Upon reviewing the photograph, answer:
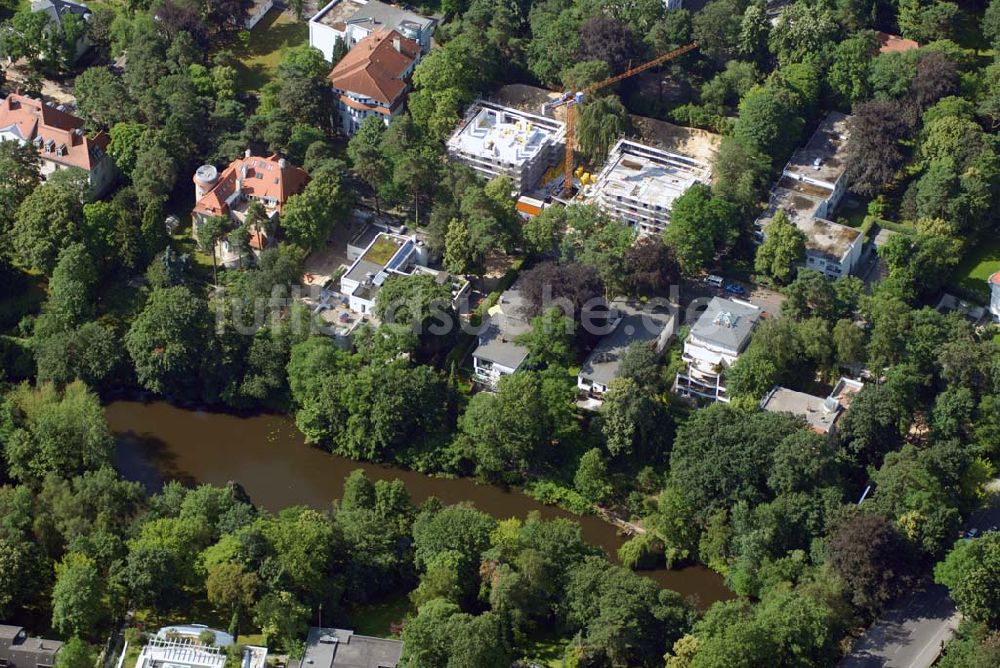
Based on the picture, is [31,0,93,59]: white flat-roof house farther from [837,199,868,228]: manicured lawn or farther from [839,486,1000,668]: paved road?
[839,486,1000,668]: paved road

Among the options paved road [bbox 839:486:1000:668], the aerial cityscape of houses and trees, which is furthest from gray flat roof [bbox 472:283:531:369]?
paved road [bbox 839:486:1000:668]

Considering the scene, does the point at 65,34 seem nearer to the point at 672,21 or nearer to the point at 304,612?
the point at 672,21

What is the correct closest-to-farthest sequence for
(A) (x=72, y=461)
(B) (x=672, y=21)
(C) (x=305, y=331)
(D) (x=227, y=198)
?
(A) (x=72, y=461) < (C) (x=305, y=331) < (D) (x=227, y=198) < (B) (x=672, y=21)

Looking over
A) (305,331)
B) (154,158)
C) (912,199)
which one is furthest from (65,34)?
(912,199)

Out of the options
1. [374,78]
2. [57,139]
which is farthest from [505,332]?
[57,139]

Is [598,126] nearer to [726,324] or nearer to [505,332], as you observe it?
[505,332]

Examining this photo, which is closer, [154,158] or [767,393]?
[767,393]

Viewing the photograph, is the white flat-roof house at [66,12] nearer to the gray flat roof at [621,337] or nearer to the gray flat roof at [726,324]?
the gray flat roof at [621,337]
